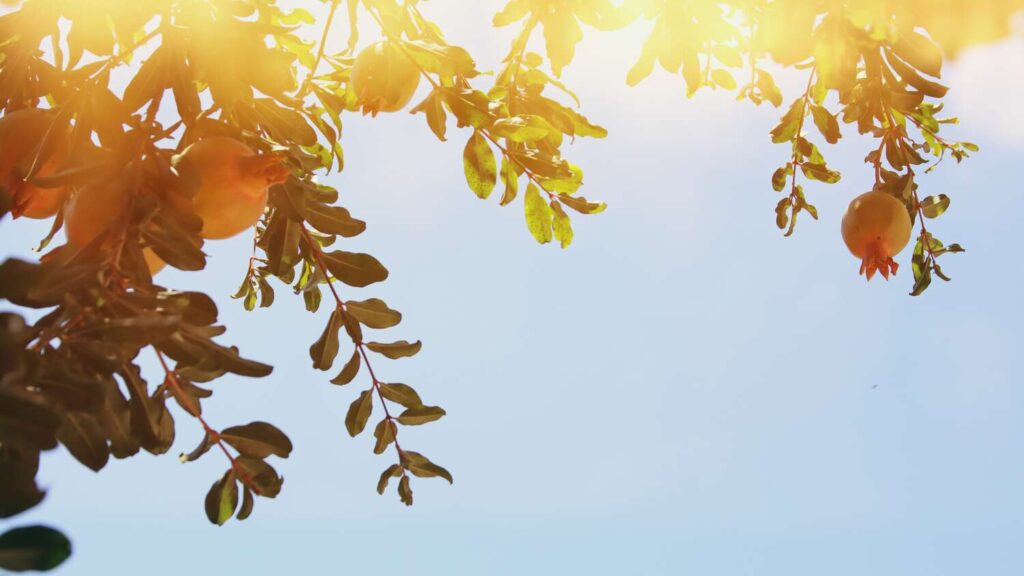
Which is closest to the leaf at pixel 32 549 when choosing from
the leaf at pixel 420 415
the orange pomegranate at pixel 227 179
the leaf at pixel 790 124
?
the orange pomegranate at pixel 227 179

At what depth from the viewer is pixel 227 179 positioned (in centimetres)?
124

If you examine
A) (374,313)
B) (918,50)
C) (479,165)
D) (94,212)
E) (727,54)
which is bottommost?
(94,212)

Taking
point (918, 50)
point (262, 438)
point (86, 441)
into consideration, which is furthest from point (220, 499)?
point (918, 50)

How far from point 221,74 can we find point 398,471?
103 cm

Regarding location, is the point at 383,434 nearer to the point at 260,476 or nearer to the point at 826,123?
the point at 260,476

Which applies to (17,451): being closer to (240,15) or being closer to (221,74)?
(221,74)

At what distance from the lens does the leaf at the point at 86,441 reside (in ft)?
3.38

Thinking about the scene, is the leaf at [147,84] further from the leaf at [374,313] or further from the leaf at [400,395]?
the leaf at [400,395]

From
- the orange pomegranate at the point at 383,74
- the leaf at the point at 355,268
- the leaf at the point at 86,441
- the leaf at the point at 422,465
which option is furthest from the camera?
the leaf at the point at 422,465

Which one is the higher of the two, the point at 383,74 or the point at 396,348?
the point at 383,74

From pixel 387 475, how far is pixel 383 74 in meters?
0.95

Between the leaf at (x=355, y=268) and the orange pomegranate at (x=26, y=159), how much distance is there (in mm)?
532

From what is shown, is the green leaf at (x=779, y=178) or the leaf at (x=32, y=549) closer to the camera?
the leaf at (x=32, y=549)

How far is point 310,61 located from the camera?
6.82ft
